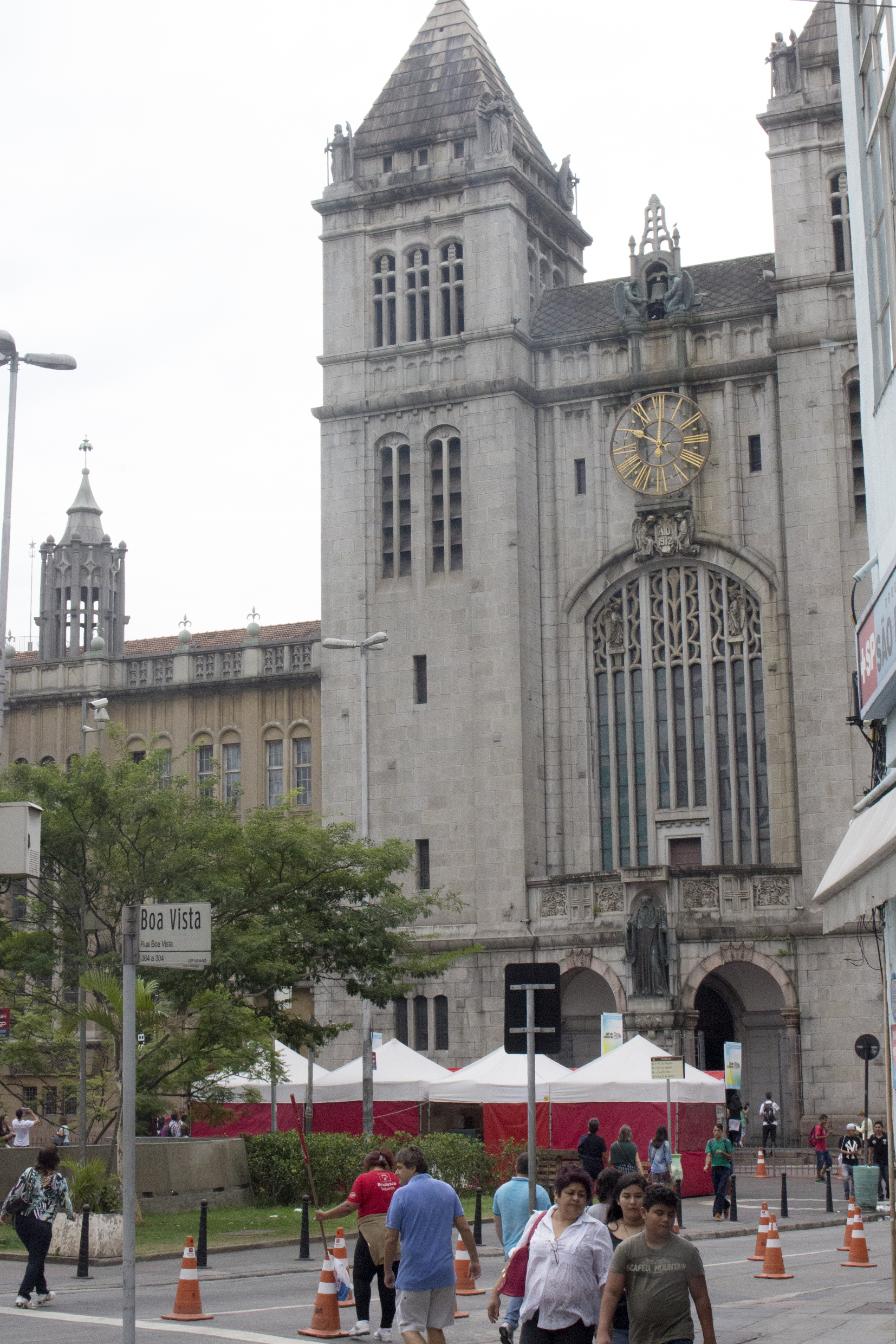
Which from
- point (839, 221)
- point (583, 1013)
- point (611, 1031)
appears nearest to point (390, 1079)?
point (611, 1031)

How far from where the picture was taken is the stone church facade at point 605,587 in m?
43.3

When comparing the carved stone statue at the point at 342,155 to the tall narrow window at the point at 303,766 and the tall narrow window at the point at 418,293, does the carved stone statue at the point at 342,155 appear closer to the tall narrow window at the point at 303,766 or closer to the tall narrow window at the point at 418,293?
the tall narrow window at the point at 418,293

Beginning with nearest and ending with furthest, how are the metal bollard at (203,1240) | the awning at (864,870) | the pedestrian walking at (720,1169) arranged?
the awning at (864,870), the metal bollard at (203,1240), the pedestrian walking at (720,1169)

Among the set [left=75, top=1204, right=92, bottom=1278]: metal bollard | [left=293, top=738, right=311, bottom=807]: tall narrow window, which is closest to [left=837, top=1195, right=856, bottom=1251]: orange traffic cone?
[left=75, top=1204, right=92, bottom=1278]: metal bollard

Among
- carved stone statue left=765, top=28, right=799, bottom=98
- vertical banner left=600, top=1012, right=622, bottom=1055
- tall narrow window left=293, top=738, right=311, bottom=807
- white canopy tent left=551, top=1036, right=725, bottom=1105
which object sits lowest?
white canopy tent left=551, top=1036, right=725, bottom=1105

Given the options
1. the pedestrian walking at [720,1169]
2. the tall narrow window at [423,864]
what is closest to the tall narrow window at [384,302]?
the tall narrow window at [423,864]

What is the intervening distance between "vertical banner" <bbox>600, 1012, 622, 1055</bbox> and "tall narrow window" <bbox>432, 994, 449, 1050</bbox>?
29.8ft

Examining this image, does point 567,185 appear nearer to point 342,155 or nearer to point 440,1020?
point 342,155

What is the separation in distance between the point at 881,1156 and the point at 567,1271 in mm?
24862

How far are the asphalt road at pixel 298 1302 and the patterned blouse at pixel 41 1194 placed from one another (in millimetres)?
926

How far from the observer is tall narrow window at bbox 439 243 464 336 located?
50.5m

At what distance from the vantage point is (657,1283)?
9.30m

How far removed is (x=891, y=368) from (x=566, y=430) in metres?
34.2

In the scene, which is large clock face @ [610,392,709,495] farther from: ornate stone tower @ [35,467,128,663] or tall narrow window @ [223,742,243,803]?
ornate stone tower @ [35,467,128,663]
